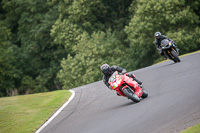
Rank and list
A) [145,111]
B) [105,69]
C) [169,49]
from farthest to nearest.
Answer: [169,49]
[105,69]
[145,111]

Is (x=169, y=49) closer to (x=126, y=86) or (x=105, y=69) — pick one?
(x=105, y=69)

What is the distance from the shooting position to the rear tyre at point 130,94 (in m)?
11.3

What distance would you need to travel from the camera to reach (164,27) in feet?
135

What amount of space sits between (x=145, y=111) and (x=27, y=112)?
596 cm

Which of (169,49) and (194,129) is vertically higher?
(194,129)

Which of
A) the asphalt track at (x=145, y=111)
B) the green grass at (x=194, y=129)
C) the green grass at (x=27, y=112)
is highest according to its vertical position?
the green grass at (x=194, y=129)

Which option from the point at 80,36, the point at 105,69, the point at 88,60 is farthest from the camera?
the point at 80,36

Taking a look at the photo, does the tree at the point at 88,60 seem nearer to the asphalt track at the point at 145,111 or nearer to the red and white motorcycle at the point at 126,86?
the asphalt track at the point at 145,111

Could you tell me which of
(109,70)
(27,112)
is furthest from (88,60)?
(109,70)

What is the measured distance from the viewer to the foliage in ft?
130

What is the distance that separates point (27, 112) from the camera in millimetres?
14141

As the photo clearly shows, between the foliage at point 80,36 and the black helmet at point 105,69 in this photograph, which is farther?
the foliage at point 80,36

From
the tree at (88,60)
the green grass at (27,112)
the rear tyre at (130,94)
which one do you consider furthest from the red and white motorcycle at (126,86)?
the tree at (88,60)

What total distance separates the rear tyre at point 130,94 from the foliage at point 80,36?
73.5 ft
